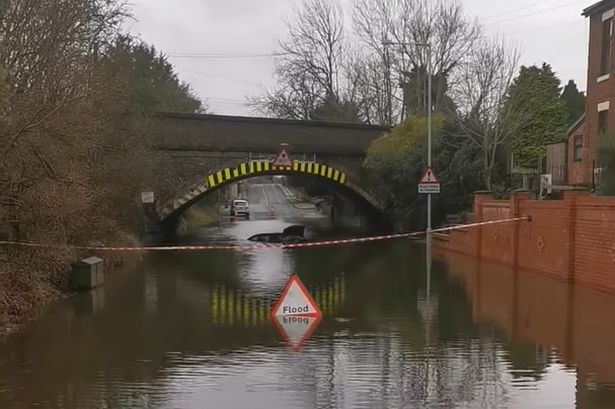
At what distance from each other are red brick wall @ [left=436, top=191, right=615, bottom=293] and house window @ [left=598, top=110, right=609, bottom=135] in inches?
201

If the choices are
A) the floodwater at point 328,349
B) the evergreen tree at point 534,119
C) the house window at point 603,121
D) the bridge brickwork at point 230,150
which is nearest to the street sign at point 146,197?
the bridge brickwork at point 230,150

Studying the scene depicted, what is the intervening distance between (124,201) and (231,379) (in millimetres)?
17815

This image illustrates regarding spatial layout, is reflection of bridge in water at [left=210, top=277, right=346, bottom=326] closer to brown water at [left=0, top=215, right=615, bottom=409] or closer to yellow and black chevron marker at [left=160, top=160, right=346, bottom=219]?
brown water at [left=0, top=215, right=615, bottom=409]

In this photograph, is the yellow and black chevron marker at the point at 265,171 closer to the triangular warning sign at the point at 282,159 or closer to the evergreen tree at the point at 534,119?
the triangular warning sign at the point at 282,159

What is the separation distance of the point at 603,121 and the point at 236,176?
19765 mm

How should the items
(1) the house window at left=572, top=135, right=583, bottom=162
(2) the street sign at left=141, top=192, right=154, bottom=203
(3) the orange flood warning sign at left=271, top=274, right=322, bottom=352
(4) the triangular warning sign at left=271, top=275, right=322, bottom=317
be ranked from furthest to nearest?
(2) the street sign at left=141, top=192, right=154, bottom=203
(1) the house window at left=572, top=135, right=583, bottom=162
(4) the triangular warning sign at left=271, top=275, right=322, bottom=317
(3) the orange flood warning sign at left=271, top=274, right=322, bottom=352

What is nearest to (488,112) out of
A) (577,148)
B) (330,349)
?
(577,148)

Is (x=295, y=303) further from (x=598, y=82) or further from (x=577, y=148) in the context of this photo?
(x=577, y=148)

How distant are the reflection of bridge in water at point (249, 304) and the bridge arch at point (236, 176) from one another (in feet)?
70.3

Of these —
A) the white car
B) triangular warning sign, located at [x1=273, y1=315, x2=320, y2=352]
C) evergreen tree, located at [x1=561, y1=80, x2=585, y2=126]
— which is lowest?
the white car

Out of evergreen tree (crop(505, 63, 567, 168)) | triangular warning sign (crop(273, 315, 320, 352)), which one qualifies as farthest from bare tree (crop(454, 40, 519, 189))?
triangular warning sign (crop(273, 315, 320, 352))

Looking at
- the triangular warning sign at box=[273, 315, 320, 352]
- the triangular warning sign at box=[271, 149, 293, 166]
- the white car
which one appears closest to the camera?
the triangular warning sign at box=[273, 315, 320, 352]

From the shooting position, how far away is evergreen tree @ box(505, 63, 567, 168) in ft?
129

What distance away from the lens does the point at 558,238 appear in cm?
1773
